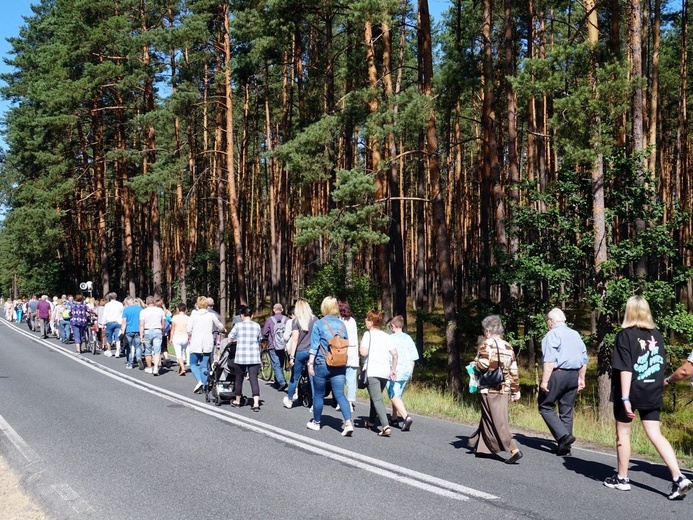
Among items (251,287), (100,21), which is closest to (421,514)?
(100,21)

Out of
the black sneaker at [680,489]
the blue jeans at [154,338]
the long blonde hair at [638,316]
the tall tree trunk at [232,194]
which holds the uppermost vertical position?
the tall tree trunk at [232,194]

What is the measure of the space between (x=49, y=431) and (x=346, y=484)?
5494 millimetres

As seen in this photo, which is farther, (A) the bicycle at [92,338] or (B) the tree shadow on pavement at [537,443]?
(A) the bicycle at [92,338]

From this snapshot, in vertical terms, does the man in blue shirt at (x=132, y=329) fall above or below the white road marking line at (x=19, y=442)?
above

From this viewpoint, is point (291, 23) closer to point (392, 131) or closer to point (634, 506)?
point (392, 131)

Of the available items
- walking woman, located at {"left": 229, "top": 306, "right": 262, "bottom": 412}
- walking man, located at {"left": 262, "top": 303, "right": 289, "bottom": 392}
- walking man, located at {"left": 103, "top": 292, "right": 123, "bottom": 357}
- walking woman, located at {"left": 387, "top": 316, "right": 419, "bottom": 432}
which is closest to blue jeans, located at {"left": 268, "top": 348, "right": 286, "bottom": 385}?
walking man, located at {"left": 262, "top": 303, "right": 289, "bottom": 392}

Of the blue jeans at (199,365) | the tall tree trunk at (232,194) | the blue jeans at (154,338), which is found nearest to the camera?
the blue jeans at (199,365)

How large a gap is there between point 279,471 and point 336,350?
258 centimetres

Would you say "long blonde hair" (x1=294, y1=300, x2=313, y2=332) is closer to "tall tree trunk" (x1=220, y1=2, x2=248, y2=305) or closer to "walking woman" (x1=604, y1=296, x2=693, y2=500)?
"walking woman" (x1=604, y1=296, x2=693, y2=500)

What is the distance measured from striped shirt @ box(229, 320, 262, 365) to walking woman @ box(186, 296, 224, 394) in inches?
114

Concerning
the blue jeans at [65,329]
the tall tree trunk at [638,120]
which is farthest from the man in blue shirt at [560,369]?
the blue jeans at [65,329]

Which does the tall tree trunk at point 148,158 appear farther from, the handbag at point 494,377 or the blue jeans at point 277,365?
the handbag at point 494,377

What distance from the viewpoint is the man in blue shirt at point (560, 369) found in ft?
28.3

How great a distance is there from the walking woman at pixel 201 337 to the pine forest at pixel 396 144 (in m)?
4.02
